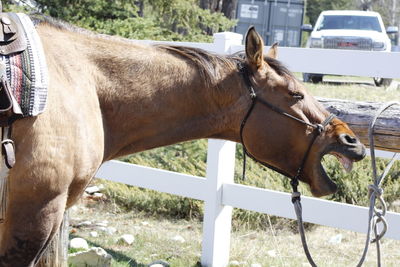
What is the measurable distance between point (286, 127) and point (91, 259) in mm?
2303

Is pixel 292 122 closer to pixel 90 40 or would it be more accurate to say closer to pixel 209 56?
pixel 209 56

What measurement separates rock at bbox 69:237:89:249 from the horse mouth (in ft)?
9.04

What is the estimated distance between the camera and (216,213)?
5.36 metres

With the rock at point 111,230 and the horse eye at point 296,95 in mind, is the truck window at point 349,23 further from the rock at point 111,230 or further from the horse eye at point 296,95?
the horse eye at point 296,95

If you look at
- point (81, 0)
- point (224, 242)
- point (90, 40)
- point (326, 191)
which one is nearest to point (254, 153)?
point (326, 191)

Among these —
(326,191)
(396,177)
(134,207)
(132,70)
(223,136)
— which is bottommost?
(134,207)

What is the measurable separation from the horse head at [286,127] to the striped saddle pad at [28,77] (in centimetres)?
106

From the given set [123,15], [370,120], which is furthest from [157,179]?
[123,15]

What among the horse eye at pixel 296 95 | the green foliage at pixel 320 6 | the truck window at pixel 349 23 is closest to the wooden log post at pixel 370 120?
the horse eye at pixel 296 95

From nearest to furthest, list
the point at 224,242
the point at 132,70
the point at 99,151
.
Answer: the point at 99,151
the point at 132,70
the point at 224,242

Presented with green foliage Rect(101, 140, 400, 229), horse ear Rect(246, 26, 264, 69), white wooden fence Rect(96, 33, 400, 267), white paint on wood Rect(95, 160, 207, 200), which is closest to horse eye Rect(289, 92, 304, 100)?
horse ear Rect(246, 26, 264, 69)

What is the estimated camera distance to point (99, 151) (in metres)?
3.02

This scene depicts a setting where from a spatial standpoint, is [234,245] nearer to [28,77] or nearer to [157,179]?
[157,179]

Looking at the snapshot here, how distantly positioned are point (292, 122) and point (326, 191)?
1.39 feet
